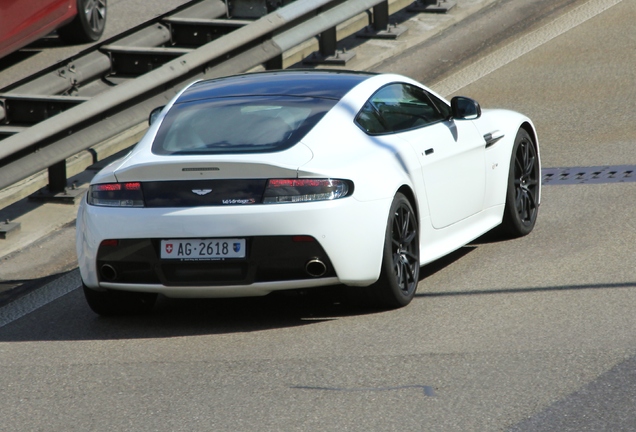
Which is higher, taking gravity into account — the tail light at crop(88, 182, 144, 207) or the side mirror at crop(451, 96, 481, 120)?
the tail light at crop(88, 182, 144, 207)

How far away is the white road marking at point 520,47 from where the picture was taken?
13484 mm

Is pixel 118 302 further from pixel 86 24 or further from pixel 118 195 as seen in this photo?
pixel 86 24

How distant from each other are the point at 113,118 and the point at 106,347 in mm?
3663

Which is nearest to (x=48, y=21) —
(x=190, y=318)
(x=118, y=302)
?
(x=118, y=302)

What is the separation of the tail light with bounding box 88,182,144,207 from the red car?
5940mm

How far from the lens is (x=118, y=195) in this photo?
7121 millimetres

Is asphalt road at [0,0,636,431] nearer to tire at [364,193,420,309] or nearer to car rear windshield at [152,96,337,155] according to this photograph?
tire at [364,193,420,309]

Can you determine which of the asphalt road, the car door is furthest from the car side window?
the asphalt road

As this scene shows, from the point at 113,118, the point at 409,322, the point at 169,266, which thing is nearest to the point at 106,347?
the point at 169,266

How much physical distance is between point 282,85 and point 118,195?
4.32ft

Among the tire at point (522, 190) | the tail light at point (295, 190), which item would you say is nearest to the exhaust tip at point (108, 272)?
the tail light at point (295, 190)

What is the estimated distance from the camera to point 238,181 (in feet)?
22.5

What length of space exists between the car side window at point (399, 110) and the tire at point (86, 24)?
300 inches

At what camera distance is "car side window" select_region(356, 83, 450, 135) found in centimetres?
768
